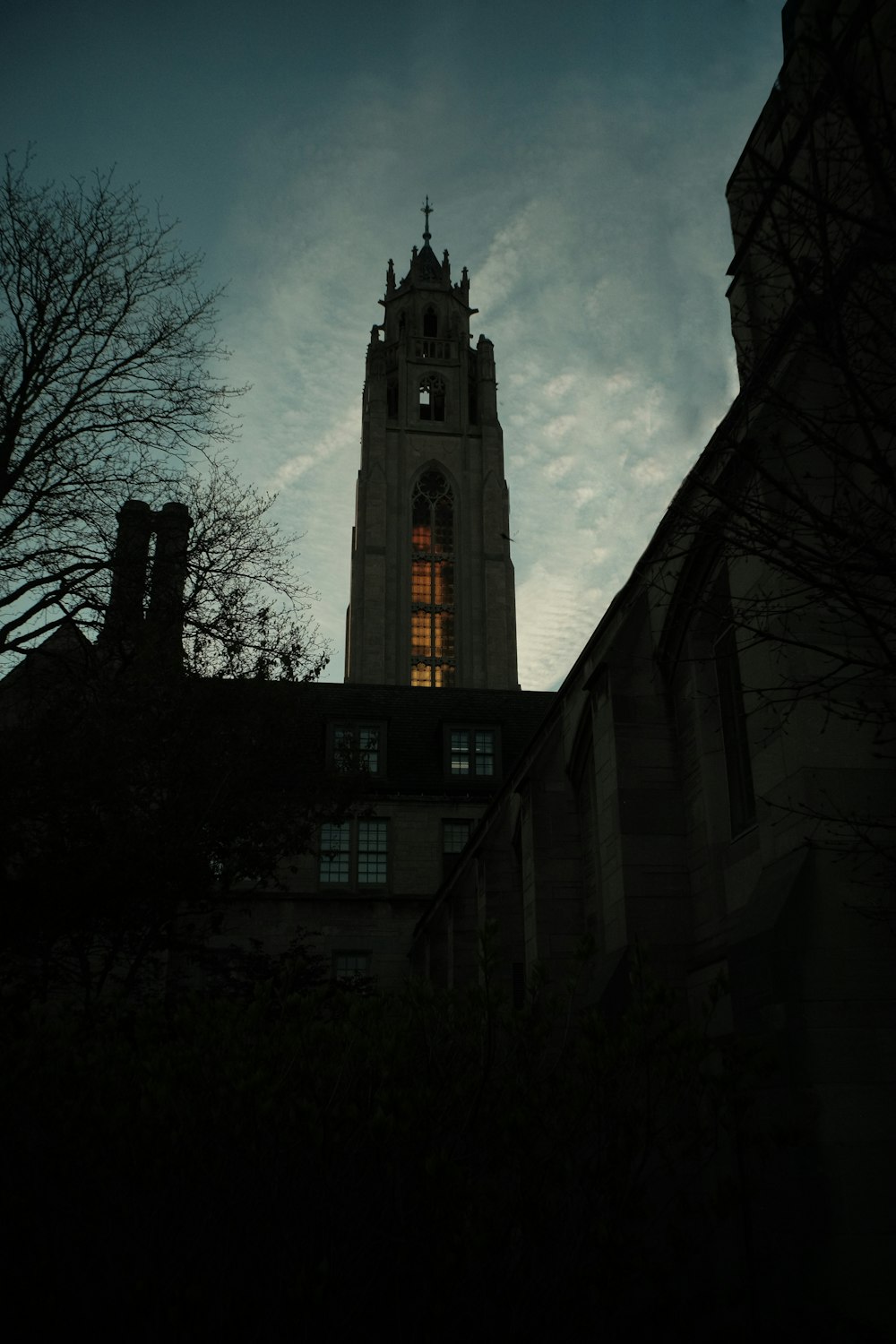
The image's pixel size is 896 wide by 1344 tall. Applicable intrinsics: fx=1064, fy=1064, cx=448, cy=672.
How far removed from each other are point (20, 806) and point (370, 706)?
25.0 m

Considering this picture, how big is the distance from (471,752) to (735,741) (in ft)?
78.0

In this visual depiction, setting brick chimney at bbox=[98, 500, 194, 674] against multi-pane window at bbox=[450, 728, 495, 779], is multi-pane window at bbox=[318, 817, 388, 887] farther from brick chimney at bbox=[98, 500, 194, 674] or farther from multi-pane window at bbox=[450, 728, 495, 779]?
brick chimney at bbox=[98, 500, 194, 674]

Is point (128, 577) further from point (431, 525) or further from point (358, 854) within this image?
point (431, 525)

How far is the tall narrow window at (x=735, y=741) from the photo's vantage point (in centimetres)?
1121

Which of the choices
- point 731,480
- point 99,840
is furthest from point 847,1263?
point 99,840

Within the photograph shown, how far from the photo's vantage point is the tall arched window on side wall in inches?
2731

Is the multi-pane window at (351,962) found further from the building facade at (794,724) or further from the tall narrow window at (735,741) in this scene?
the tall narrow window at (735,741)

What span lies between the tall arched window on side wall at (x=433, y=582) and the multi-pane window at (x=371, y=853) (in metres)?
34.6

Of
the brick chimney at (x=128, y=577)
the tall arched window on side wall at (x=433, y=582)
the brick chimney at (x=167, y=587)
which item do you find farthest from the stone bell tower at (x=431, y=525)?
the brick chimney at (x=128, y=577)

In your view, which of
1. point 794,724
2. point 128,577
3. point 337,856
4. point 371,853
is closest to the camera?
point 794,724

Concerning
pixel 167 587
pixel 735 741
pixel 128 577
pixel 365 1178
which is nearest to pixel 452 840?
pixel 167 587

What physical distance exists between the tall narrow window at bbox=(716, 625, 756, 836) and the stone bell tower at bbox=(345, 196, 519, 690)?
5493cm

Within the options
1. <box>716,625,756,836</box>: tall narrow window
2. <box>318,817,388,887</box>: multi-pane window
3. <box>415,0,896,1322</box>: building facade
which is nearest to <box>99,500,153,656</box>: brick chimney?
<box>415,0,896,1322</box>: building facade

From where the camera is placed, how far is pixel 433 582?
2835 inches
